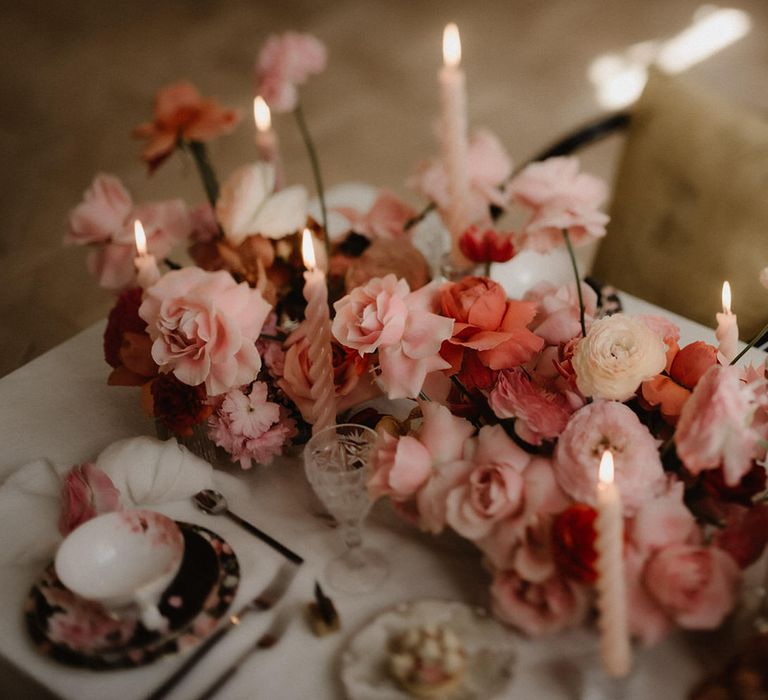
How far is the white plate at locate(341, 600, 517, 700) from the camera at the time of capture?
679mm

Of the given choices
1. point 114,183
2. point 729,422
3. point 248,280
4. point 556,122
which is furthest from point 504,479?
point 556,122

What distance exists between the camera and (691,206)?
140cm

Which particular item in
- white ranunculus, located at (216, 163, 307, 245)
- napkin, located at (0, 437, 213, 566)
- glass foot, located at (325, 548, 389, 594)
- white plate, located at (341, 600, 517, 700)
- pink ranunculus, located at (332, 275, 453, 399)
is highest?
white ranunculus, located at (216, 163, 307, 245)

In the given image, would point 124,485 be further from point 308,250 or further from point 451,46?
point 451,46

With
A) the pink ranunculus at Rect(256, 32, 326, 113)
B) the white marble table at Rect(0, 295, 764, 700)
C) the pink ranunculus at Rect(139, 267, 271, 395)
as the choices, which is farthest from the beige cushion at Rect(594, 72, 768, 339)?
the pink ranunculus at Rect(139, 267, 271, 395)

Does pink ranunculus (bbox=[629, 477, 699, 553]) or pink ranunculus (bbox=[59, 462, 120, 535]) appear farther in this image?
pink ranunculus (bbox=[59, 462, 120, 535])

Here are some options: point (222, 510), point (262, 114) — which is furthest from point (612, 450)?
point (262, 114)

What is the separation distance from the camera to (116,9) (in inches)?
149

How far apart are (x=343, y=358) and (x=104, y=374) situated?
16.5 inches

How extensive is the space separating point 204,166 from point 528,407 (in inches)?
24.3

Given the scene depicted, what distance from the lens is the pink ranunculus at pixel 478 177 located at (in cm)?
116

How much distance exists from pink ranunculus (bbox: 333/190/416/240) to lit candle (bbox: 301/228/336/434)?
0.29 m

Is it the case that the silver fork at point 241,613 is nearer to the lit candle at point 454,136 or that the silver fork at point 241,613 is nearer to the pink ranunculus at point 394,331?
the pink ranunculus at point 394,331

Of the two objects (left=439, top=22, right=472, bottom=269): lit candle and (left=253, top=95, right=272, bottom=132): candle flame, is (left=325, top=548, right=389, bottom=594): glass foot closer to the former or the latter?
(left=439, top=22, right=472, bottom=269): lit candle
